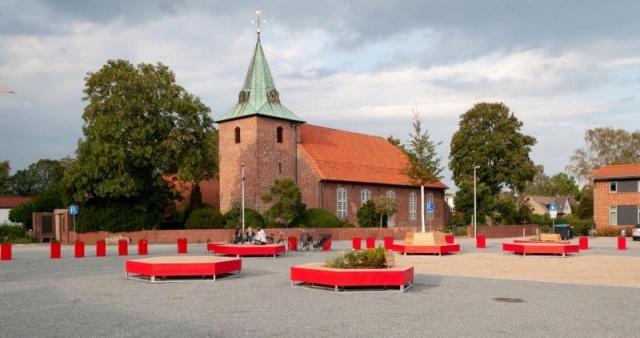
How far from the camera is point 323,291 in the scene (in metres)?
15.6

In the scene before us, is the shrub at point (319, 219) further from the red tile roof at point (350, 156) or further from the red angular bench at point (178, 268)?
the red angular bench at point (178, 268)

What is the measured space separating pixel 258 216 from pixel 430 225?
25.2 metres

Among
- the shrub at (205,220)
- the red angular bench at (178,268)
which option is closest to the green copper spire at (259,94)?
the shrub at (205,220)

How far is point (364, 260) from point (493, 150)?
52.1 metres

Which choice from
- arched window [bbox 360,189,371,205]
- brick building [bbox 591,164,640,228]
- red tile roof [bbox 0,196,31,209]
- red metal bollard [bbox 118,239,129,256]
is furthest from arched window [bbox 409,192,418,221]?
red metal bollard [bbox 118,239,129,256]

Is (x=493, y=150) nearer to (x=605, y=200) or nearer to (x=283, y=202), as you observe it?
(x=605, y=200)

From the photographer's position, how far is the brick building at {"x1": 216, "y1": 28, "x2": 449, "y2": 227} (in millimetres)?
57688

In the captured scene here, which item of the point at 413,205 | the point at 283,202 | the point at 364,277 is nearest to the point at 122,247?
the point at 364,277

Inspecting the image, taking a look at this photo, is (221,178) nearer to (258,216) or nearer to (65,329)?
(258,216)

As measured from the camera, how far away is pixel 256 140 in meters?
57.3

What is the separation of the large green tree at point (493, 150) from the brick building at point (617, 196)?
292 inches

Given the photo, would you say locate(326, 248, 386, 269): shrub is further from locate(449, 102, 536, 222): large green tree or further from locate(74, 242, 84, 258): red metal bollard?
locate(449, 102, 536, 222): large green tree

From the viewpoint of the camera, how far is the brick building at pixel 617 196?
5856 cm

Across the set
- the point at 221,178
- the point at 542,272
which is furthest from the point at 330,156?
the point at 542,272
